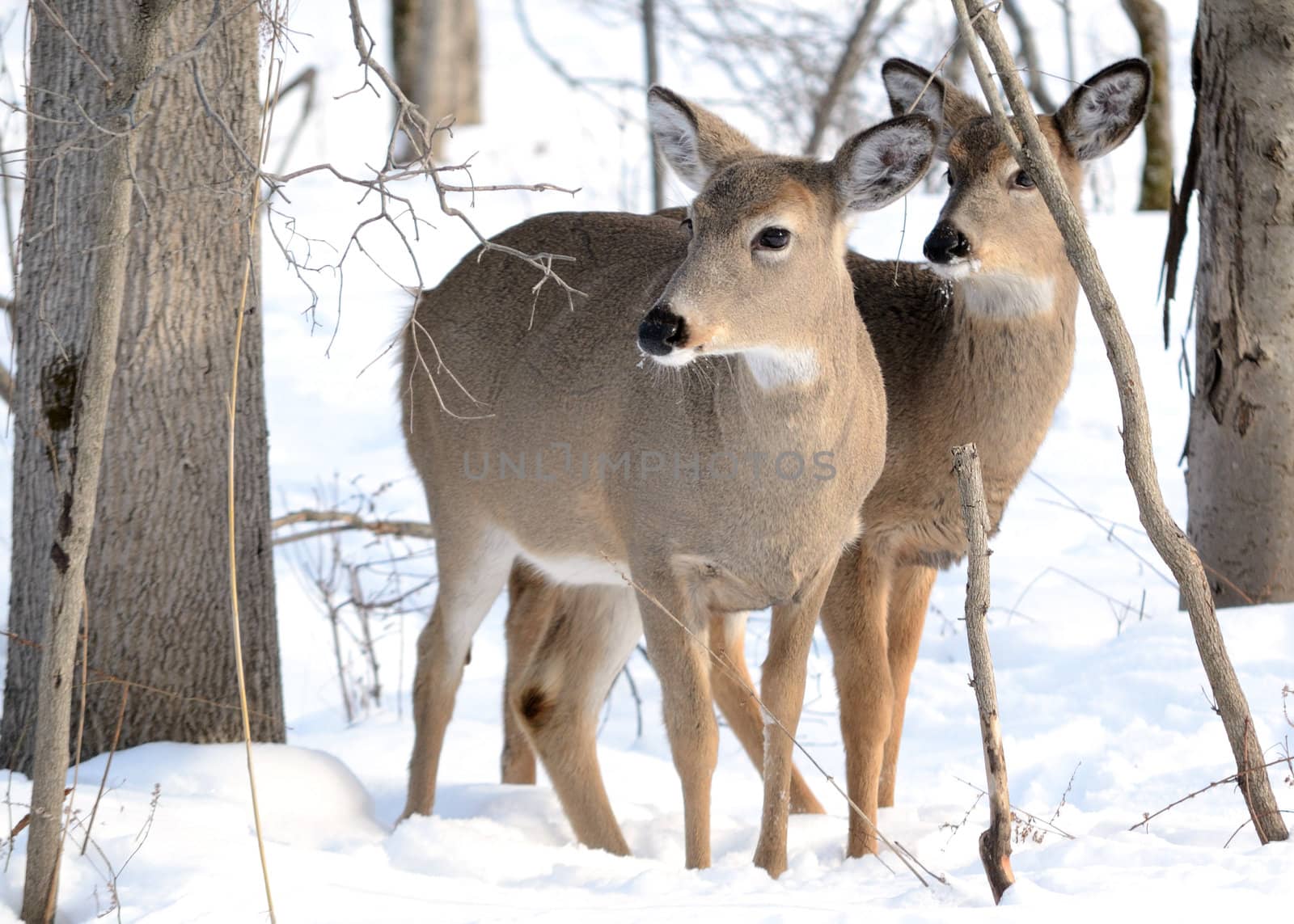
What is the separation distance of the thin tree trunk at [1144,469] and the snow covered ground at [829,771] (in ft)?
1.12

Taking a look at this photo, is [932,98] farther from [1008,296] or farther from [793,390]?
[793,390]

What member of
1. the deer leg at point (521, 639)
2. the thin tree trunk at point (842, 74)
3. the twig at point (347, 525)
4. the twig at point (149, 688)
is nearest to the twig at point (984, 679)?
the deer leg at point (521, 639)

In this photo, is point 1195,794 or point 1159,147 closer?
point 1195,794

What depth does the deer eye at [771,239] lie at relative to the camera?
433 centimetres

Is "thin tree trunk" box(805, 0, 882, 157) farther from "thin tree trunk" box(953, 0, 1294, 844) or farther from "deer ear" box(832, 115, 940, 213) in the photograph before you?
"thin tree trunk" box(953, 0, 1294, 844)

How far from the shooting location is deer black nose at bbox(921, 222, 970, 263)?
5000mm

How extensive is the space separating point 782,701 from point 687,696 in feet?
1.08

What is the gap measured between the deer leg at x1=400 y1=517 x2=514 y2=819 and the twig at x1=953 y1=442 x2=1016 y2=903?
2.22 m

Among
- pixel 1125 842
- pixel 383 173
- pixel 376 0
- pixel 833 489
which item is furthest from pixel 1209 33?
pixel 376 0

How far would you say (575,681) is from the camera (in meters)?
5.82

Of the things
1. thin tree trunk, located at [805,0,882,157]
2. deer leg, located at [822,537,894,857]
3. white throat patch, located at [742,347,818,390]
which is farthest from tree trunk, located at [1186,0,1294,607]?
thin tree trunk, located at [805,0,882,157]

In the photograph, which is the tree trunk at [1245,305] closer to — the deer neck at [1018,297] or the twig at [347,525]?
the deer neck at [1018,297]

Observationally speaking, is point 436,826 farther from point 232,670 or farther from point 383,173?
point 383,173

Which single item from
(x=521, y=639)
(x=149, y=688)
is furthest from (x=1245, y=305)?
(x=149, y=688)
